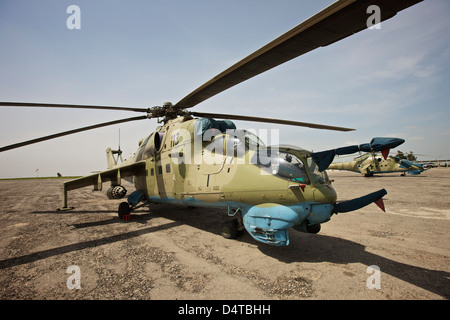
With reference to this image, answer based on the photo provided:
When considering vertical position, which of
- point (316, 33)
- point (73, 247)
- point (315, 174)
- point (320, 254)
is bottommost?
point (73, 247)

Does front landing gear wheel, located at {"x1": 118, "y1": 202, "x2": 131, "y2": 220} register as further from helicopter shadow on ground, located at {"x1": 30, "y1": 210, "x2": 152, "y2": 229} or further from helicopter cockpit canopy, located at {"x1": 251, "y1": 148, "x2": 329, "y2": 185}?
helicopter cockpit canopy, located at {"x1": 251, "y1": 148, "x2": 329, "y2": 185}

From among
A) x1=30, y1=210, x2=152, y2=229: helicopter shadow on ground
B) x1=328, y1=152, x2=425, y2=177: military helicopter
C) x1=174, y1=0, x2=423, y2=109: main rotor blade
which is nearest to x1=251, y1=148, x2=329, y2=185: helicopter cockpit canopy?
x1=174, y1=0, x2=423, y2=109: main rotor blade

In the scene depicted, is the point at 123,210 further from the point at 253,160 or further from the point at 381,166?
the point at 381,166

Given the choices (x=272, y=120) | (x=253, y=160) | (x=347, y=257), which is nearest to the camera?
(x=347, y=257)

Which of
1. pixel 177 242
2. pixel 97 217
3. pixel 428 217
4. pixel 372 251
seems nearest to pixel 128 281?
pixel 177 242

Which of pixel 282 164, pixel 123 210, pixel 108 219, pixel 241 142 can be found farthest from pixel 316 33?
pixel 108 219

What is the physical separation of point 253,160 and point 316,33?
10.2 ft

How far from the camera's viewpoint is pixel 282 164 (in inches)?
197

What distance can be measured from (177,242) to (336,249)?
14.2 feet

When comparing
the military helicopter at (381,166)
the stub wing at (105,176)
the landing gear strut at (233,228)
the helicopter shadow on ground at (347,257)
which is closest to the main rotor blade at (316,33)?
the landing gear strut at (233,228)

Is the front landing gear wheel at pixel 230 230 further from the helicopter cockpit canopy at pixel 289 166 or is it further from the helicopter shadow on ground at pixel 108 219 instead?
the helicopter shadow on ground at pixel 108 219

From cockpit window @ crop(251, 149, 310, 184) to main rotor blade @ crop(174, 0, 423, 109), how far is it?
6.39ft

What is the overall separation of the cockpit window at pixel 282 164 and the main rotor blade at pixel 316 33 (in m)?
1.95

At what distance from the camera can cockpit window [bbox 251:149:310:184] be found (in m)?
4.83
